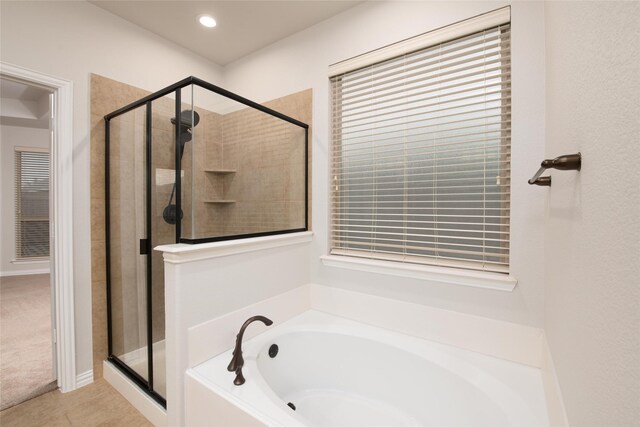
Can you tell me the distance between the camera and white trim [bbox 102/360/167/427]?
160 cm

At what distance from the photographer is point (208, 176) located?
1.59m

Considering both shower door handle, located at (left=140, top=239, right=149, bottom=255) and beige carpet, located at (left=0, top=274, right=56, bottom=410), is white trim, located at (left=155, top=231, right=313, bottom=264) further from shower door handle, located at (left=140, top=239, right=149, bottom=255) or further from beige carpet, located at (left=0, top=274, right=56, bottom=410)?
beige carpet, located at (left=0, top=274, right=56, bottom=410)

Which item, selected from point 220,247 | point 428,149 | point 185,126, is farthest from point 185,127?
point 428,149

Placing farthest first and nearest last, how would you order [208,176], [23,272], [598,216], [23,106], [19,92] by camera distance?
[23,272] < [23,106] < [19,92] < [208,176] < [598,216]

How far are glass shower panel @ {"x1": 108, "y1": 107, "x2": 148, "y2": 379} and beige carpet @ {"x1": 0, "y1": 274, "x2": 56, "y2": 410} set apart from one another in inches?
21.1

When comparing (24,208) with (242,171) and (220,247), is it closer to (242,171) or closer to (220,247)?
(242,171)

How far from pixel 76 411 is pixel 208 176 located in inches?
64.9

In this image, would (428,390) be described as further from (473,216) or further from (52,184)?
(52,184)

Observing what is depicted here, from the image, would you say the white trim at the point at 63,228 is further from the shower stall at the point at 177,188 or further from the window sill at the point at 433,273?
the window sill at the point at 433,273

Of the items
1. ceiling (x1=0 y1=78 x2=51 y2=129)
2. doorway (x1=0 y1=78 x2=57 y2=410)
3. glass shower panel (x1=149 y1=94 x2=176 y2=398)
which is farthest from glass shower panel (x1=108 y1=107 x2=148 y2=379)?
ceiling (x1=0 y1=78 x2=51 y2=129)

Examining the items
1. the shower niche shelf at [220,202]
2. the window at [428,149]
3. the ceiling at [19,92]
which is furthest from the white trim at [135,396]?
the ceiling at [19,92]

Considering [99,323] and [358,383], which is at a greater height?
[99,323]

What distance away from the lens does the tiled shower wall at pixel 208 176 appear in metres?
1.55

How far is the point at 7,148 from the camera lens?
470cm
